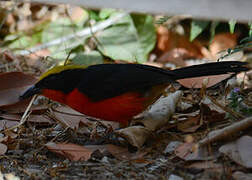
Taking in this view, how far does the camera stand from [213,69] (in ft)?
11.0

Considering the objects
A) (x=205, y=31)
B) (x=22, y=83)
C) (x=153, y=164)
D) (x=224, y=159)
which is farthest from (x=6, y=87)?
(x=205, y=31)

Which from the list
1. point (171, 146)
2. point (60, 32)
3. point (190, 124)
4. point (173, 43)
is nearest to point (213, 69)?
point (190, 124)

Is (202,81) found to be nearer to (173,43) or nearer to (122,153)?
(122,153)

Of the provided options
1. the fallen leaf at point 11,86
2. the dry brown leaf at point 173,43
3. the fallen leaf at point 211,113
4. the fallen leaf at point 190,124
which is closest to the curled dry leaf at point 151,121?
the fallen leaf at point 190,124

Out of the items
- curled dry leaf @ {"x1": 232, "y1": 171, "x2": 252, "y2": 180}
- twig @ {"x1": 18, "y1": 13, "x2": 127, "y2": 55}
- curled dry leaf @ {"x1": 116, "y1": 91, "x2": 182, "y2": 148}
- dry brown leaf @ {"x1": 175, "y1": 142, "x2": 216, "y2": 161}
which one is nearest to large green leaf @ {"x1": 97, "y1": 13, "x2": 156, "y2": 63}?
twig @ {"x1": 18, "y1": 13, "x2": 127, "y2": 55}

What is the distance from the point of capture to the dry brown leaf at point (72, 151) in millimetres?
2895

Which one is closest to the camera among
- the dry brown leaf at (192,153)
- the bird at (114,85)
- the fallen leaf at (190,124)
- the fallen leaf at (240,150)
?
the fallen leaf at (240,150)

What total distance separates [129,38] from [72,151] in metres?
3.18

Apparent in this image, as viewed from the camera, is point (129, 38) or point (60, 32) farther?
point (60, 32)

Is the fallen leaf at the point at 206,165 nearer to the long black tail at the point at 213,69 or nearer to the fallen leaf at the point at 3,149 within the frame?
the long black tail at the point at 213,69

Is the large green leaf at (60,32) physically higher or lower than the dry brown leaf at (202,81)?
lower

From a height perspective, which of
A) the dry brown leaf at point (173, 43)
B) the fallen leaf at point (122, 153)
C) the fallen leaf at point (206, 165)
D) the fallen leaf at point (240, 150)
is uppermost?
the dry brown leaf at point (173, 43)

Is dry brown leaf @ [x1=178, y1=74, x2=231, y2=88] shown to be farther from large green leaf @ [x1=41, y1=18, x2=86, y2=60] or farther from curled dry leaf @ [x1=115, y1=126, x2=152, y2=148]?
large green leaf @ [x1=41, y1=18, x2=86, y2=60]

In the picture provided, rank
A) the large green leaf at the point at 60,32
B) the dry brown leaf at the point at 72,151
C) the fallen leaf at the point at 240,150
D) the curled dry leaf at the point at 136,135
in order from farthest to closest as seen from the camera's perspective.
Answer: the large green leaf at the point at 60,32, the curled dry leaf at the point at 136,135, the dry brown leaf at the point at 72,151, the fallen leaf at the point at 240,150
